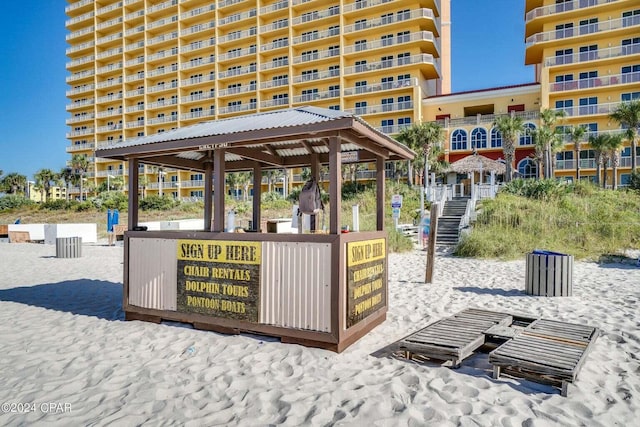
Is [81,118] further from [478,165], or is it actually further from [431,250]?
[431,250]

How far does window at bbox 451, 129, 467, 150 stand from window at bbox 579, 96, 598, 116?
983 centimetres

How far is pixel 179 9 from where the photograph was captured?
58281 millimetres

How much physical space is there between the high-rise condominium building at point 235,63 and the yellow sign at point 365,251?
39.1m

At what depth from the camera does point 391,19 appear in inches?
1783

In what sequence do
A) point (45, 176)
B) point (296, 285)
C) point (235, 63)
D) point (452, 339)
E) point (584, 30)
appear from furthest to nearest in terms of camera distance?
1. point (45, 176)
2. point (235, 63)
3. point (584, 30)
4. point (296, 285)
5. point (452, 339)

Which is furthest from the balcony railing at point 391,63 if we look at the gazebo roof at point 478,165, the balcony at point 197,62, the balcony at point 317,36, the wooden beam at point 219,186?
the wooden beam at point 219,186

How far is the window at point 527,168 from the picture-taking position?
128 feet

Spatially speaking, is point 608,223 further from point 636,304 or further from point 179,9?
point 179,9

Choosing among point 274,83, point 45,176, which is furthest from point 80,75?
point 274,83

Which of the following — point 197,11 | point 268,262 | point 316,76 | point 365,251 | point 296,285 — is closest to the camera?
point 296,285

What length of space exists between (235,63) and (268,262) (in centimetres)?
5462

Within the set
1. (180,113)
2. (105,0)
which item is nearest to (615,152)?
(180,113)

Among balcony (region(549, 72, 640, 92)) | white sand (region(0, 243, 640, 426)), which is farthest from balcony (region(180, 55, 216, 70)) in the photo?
white sand (region(0, 243, 640, 426))

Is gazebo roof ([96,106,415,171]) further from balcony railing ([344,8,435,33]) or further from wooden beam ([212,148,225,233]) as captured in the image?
balcony railing ([344,8,435,33])
